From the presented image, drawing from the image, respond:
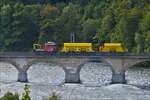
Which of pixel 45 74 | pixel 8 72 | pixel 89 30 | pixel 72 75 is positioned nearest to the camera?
pixel 72 75

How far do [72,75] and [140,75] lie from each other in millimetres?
11375

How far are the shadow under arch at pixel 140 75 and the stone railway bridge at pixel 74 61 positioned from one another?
1309mm

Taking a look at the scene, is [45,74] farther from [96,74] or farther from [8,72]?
[96,74]

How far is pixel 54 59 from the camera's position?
312 ft

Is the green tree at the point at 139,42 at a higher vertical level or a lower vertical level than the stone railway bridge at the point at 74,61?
higher

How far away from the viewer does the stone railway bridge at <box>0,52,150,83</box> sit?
306ft

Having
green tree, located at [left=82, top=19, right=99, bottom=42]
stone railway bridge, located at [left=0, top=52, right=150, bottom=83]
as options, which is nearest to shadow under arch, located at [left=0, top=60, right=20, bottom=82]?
stone railway bridge, located at [left=0, top=52, right=150, bottom=83]

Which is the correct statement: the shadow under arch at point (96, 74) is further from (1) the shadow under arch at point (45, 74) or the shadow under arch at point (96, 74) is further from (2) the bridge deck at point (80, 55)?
(1) the shadow under arch at point (45, 74)

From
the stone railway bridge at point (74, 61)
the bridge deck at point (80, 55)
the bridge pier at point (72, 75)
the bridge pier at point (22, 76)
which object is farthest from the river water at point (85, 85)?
the bridge deck at point (80, 55)

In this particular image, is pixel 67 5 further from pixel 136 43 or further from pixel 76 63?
pixel 76 63

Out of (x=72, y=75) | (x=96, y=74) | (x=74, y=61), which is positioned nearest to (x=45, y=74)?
(x=96, y=74)

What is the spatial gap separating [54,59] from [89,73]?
1007cm

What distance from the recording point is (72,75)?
93625 millimetres

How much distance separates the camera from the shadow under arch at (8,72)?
96438mm
